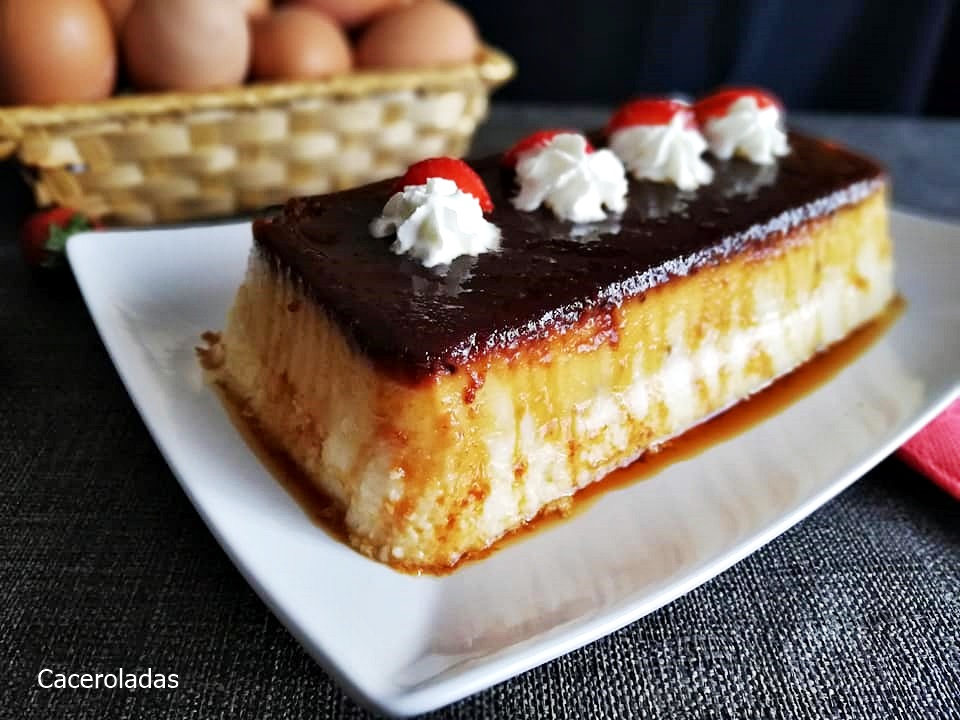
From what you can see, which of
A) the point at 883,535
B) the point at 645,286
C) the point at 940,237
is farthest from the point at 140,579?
the point at 940,237

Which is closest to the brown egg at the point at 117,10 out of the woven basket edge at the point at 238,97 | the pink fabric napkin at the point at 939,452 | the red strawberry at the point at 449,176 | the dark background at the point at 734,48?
the woven basket edge at the point at 238,97

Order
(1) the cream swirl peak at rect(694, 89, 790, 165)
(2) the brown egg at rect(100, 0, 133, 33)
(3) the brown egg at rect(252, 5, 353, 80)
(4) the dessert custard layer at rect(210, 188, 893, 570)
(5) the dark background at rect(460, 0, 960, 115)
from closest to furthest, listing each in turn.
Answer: (4) the dessert custard layer at rect(210, 188, 893, 570) < (1) the cream swirl peak at rect(694, 89, 790, 165) < (2) the brown egg at rect(100, 0, 133, 33) < (3) the brown egg at rect(252, 5, 353, 80) < (5) the dark background at rect(460, 0, 960, 115)

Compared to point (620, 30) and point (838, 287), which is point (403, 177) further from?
point (620, 30)

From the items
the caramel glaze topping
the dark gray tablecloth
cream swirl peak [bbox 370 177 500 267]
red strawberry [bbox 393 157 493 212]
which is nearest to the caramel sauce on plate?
the dark gray tablecloth

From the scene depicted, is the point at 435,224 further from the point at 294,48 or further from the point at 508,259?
the point at 294,48

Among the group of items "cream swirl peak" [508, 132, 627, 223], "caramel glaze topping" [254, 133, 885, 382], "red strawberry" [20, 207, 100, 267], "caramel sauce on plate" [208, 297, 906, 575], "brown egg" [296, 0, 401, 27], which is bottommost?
"caramel sauce on plate" [208, 297, 906, 575]

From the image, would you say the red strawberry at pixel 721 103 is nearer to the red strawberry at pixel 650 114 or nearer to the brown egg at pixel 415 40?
the red strawberry at pixel 650 114

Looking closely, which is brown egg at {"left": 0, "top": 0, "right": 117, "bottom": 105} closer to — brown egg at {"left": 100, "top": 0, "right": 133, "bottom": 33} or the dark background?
brown egg at {"left": 100, "top": 0, "right": 133, "bottom": 33}
